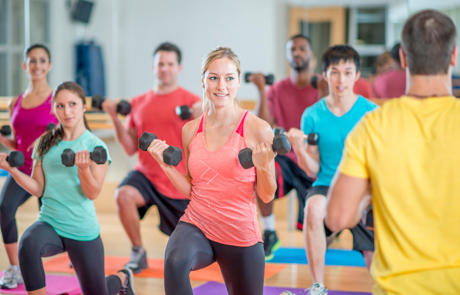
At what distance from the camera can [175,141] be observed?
12.3 ft

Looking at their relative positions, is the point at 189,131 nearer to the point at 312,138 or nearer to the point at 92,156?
the point at 92,156

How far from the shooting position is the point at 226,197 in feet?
7.62

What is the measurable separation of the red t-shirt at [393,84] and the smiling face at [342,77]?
1747mm

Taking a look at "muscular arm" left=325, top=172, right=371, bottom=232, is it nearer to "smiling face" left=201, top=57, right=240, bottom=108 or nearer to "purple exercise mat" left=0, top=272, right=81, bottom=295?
"smiling face" left=201, top=57, right=240, bottom=108

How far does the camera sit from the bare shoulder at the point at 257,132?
2.36m

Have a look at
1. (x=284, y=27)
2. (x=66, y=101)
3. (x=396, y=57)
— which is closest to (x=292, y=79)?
(x=396, y=57)

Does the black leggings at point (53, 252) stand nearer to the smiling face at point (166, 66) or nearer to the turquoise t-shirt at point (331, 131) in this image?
the turquoise t-shirt at point (331, 131)

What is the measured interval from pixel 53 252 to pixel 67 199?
251 millimetres

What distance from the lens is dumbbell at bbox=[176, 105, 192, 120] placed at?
3.60m

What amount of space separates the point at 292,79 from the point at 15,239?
215cm

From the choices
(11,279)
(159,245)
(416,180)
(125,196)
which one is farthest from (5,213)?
(416,180)

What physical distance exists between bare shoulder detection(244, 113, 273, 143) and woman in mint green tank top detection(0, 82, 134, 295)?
0.68 m

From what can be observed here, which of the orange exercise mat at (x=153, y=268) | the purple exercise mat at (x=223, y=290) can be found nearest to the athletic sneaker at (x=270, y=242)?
the orange exercise mat at (x=153, y=268)

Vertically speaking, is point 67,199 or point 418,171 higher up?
point 418,171
